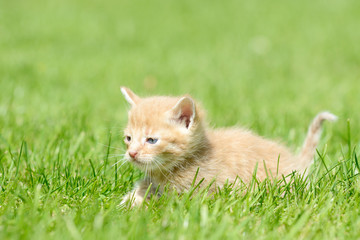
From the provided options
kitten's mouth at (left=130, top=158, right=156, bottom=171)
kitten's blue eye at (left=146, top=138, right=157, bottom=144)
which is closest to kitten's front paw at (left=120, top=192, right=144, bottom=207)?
kitten's mouth at (left=130, top=158, right=156, bottom=171)

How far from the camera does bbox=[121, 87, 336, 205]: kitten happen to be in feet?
9.18

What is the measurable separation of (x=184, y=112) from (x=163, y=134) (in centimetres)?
20

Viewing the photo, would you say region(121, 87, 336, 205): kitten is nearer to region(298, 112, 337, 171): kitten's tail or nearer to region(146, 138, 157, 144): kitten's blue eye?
region(146, 138, 157, 144): kitten's blue eye

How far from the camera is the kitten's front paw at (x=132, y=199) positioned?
253 centimetres

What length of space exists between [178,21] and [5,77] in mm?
5777

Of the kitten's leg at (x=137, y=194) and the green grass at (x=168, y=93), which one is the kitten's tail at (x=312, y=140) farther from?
the kitten's leg at (x=137, y=194)

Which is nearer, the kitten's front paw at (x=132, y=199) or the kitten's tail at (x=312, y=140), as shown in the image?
the kitten's front paw at (x=132, y=199)

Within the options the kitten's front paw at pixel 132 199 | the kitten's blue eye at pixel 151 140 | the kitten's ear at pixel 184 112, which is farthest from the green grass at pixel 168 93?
the kitten's ear at pixel 184 112

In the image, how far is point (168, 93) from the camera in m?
5.52

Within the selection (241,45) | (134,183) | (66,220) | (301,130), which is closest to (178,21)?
(241,45)

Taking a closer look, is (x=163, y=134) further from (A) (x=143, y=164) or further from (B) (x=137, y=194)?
(B) (x=137, y=194)

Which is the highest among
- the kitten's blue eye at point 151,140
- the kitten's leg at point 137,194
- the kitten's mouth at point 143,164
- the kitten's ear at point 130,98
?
the kitten's ear at point 130,98

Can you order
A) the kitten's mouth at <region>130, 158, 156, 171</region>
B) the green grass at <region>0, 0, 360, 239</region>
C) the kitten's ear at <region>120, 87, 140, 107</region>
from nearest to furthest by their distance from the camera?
the green grass at <region>0, 0, 360, 239</region>
the kitten's mouth at <region>130, 158, 156, 171</region>
the kitten's ear at <region>120, 87, 140, 107</region>

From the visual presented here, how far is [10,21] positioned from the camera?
1005 cm
